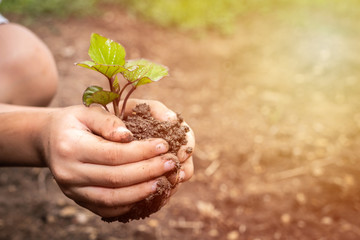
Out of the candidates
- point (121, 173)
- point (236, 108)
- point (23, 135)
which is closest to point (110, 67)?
point (121, 173)

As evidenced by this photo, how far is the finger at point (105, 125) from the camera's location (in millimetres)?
872

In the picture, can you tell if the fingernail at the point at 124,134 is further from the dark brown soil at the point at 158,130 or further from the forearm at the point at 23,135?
the forearm at the point at 23,135

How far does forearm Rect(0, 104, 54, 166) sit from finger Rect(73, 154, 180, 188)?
0.71ft

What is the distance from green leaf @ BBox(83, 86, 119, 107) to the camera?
0.90m

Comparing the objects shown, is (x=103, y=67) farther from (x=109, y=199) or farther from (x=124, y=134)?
(x=109, y=199)

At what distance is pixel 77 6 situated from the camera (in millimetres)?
3508

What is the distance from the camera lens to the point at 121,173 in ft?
2.80

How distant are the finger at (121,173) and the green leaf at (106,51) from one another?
278mm

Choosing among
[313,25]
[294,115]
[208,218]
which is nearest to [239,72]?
[294,115]

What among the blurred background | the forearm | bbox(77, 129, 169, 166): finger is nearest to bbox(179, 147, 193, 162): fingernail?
bbox(77, 129, 169, 166): finger

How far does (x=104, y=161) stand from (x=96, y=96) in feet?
0.55

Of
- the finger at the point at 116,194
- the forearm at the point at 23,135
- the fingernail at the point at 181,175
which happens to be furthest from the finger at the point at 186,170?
A: the forearm at the point at 23,135

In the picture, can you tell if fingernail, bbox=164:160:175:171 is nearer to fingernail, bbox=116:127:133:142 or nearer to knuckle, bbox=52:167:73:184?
fingernail, bbox=116:127:133:142

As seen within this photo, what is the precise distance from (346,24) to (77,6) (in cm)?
288
